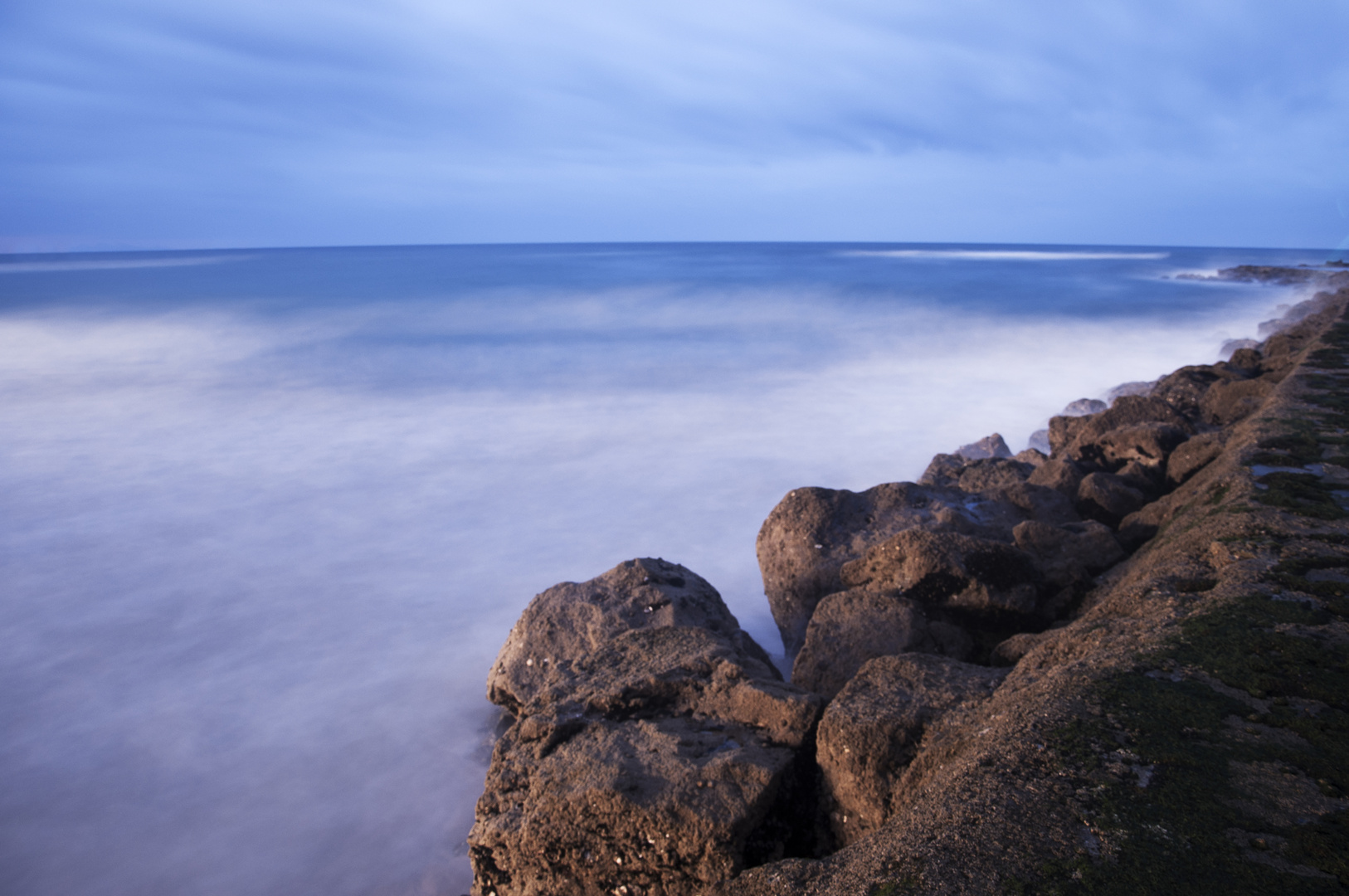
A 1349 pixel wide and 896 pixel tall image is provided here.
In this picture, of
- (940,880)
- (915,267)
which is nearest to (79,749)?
(940,880)

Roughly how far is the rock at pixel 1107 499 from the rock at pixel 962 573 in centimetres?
166

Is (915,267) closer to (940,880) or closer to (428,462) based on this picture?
(428,462)

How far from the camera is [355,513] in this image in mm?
8914

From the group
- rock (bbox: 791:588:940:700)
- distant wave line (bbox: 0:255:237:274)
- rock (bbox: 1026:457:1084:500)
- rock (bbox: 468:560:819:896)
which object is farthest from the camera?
distant wave line (bbox: 0:255:237:274)

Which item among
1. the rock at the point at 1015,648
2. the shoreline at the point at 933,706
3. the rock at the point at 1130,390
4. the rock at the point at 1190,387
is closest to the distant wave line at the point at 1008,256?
the rock at the point at 1130,390

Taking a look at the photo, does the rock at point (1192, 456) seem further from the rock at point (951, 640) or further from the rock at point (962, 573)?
the rock at point (951, 640)

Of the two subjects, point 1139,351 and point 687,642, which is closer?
point 687,642

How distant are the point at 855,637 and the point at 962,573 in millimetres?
657

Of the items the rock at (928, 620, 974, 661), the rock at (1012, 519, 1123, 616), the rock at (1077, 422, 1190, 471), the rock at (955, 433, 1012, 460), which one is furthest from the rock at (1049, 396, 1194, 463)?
the rock at (928, 620, 974, 661)

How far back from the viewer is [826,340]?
68.8ft

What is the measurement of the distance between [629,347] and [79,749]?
1612cm

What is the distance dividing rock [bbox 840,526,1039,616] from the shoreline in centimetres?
1

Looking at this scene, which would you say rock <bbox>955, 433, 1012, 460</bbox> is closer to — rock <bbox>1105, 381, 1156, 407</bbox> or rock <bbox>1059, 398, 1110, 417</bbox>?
rock <bbox>1059, 398, 1110, 417</bbox>

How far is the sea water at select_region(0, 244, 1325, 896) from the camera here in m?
4.31
